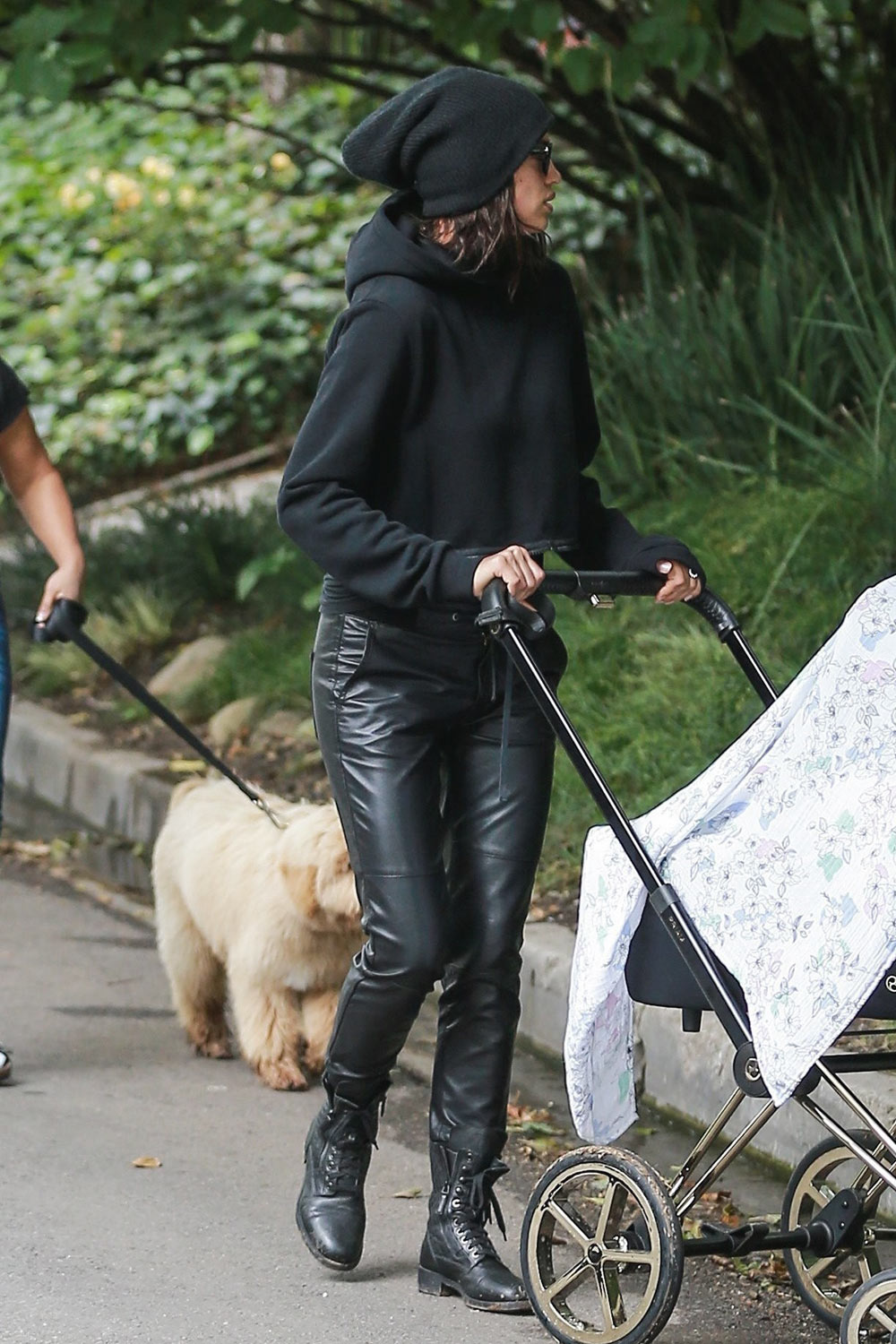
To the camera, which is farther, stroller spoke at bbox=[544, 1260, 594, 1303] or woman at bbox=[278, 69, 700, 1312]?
woman at bbox=[278, 69, 700, 1312]

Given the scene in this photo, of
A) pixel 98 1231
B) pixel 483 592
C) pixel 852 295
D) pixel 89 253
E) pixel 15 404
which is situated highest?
pixel 483 592

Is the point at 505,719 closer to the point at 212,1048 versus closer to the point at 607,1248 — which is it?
the point at 607,1248

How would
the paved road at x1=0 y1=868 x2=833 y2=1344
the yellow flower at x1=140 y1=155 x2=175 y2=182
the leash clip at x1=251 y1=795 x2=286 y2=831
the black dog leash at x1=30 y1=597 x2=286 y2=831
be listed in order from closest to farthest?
the paved road at x1=0 y1=868 x2=833 y2=1344, the black dog leash at x1=30 y1=597 x2=286 y2=831, the leash clip at x1=251 y1=795 x2=286 y2=831, the yellow flower at x1=140 y1=155 x2=175 y2=182

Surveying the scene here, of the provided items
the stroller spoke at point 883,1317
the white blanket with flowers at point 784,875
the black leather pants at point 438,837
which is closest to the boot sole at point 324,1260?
the black leather pants at point 438,837

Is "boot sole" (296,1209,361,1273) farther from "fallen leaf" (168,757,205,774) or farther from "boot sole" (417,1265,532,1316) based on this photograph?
"fallen leaf" (168,757,205,774)

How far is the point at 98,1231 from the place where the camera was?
4090mm

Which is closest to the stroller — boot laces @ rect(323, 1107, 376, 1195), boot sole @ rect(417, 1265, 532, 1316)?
boot sole @ rect(417, 1265, 532, 1316)

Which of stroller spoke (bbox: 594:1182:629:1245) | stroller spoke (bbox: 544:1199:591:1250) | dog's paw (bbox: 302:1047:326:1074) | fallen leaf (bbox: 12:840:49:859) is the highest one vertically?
→ stroller spoke (bbox: 594:1182:629:1245)

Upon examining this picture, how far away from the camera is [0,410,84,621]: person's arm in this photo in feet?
16.6

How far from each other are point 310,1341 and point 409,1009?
0.61 metres

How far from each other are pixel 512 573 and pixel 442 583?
0.15 meters

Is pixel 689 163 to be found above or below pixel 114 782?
above

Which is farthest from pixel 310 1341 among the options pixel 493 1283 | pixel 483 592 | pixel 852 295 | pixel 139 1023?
pixel 852 295

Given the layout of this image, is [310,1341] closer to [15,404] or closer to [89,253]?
[15,404]
